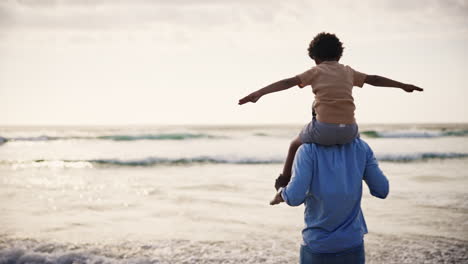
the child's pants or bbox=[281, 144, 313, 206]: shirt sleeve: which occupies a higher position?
the child's pants

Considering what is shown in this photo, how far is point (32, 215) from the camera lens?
7512 millimetres

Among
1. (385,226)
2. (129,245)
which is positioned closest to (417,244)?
(385,226)

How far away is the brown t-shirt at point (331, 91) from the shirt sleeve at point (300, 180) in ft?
0.69

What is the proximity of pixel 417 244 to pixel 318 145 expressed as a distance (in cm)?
430

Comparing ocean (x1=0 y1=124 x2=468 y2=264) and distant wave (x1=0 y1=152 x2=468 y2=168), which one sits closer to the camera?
ocean (x1=0 y1=124 x2=468 y2=264)

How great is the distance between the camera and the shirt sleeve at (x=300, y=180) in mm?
2135

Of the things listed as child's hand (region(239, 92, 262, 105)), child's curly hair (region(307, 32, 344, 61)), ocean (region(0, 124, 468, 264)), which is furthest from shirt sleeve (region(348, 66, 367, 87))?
ocean (region(0, 124, 468, 264))

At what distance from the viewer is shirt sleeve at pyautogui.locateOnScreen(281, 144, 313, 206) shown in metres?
2.13

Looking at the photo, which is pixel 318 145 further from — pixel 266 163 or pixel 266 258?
pixel 266 163

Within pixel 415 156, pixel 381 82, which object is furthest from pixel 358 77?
pixel 415 156

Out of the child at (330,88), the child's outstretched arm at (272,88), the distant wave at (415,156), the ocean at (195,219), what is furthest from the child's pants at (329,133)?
the distant wave at (415,156)

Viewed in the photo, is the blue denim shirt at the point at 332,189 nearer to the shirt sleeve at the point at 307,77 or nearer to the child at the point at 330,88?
the child at the point at 330,88

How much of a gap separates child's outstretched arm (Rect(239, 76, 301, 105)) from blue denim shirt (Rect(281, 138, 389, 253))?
1.10ft

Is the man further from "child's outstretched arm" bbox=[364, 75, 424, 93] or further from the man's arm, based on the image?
"child's outstretched arm" bbox=[364, 75, 424, 93]
